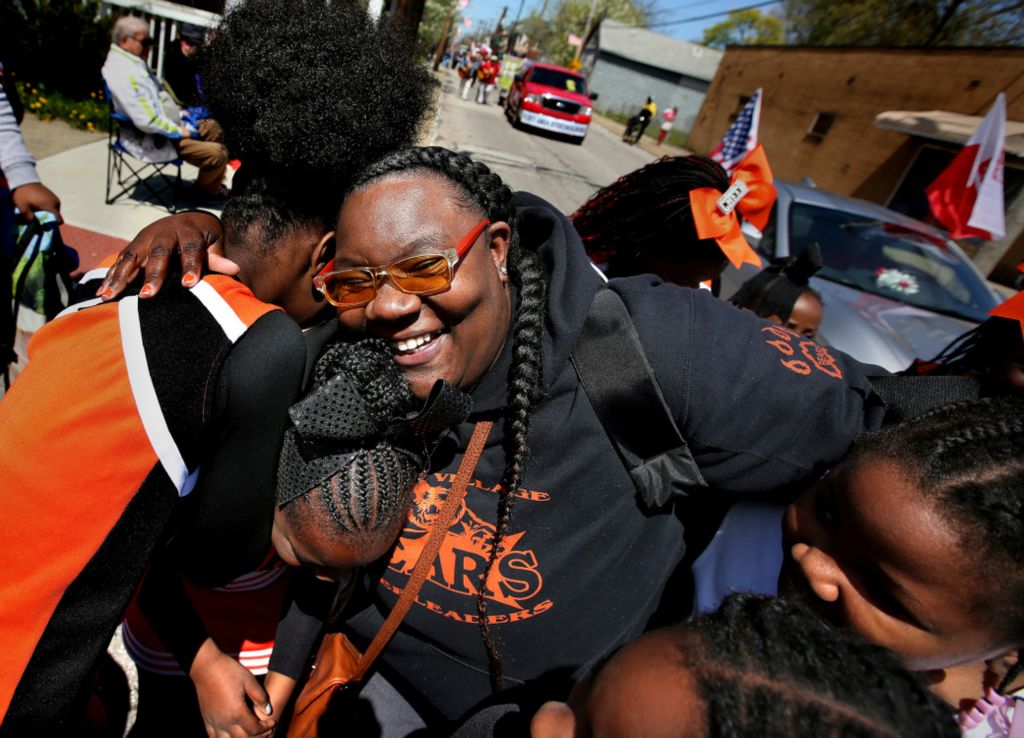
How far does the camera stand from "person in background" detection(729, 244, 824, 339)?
10.5 feet

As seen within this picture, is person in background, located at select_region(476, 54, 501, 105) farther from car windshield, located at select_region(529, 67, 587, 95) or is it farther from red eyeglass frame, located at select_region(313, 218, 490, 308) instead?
red eyeglass frame, located at select_region(313, 218, 490, 308)

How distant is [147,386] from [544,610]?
3.36 ft

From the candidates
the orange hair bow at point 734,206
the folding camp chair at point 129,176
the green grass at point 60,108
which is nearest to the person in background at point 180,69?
the folding camp chair at point 129,176

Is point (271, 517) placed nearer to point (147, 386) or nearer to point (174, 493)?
point (174, 493)

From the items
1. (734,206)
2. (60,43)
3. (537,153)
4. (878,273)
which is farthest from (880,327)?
(537,153)

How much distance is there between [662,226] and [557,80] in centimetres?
1916

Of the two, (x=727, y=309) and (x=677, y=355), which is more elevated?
(x=727, y=309)

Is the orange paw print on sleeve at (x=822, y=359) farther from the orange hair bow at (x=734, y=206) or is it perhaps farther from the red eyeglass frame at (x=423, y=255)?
the orange hair bow at (x=734, y=206)

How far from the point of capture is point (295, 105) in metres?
1.46

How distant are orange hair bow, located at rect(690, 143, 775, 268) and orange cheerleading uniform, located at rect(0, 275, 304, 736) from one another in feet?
6.75

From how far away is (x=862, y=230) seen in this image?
4.95m

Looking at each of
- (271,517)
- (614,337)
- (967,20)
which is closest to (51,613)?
(271,517)

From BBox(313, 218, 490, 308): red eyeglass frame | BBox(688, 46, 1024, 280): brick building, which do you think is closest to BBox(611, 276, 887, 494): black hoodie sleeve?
BBox(313, 218, 490, 308): red eyeglass frame

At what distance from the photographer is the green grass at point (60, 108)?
7.06 meters
